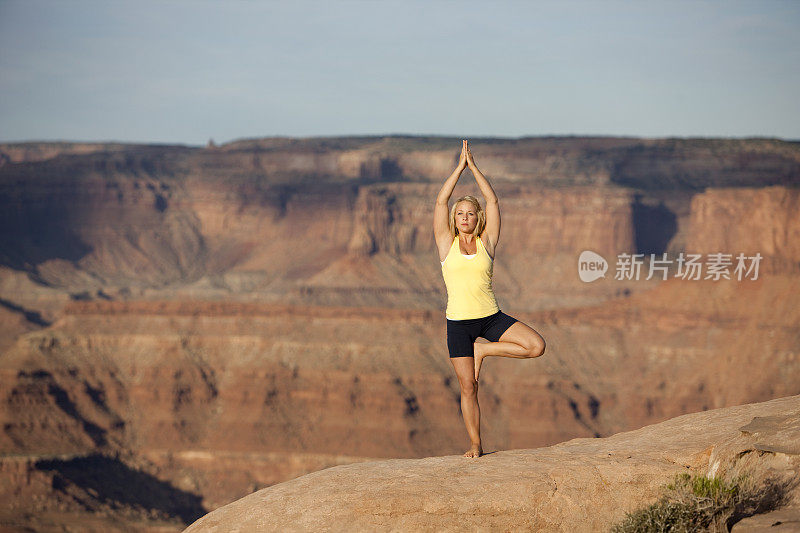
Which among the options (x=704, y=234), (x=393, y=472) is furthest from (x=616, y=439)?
(x=704, y=234)

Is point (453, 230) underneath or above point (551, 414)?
above

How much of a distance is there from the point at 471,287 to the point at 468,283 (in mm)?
63

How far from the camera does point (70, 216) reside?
184375 millimetres

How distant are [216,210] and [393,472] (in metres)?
174

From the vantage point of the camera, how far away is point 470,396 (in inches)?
620

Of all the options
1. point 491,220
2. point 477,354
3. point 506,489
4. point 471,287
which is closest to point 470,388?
point 477,354

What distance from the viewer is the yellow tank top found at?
15.1 m

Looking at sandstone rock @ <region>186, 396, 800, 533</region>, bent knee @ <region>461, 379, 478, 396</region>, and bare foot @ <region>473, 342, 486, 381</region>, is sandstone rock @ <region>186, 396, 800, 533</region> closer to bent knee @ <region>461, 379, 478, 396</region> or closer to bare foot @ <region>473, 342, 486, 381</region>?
bent knee @ <region>461, 379, 478, 396</region>

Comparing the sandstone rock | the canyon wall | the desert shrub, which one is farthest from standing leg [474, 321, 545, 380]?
the canyon wall

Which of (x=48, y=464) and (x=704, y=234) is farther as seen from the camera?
(x=704, y=234)

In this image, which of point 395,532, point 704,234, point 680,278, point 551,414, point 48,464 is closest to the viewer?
point 395,532

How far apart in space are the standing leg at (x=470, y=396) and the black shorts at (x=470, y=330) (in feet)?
0.39

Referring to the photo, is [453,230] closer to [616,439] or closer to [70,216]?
[616,439]

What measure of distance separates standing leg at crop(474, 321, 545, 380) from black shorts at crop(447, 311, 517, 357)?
0.26ft
